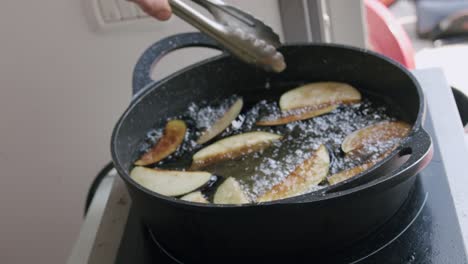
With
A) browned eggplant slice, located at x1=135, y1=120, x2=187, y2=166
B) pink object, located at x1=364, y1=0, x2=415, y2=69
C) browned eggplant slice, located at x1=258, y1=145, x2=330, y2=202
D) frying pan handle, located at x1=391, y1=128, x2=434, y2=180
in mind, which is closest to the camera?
frying pan handle, located at x1=391, y1=128, x2=434, y2=180

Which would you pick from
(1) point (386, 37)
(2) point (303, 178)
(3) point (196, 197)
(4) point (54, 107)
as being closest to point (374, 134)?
(2) point (303, 178)

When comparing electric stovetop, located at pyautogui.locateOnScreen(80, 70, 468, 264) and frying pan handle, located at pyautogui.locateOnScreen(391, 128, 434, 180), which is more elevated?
frying pan handle, located at pyautogui.locateOnScreen(391, 128, 434, 180)

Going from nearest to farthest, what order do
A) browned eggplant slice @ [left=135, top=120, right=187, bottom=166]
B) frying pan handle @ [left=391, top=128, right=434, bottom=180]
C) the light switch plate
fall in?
frying pan handle @ [left=391, top=128, right=434, bottom=180] → browned eggplant slice @ [left=135, top=120, right=187, bottom=166] → the light switch plate

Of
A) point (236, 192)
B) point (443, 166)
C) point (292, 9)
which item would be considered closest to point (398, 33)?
point (292, 9)

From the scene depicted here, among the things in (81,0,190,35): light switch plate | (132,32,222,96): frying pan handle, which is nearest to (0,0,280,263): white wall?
(81,0,190,35): light switch plate

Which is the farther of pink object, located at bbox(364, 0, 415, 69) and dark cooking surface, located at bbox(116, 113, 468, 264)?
pink object, located at bbox(364, 0, 415, 69)

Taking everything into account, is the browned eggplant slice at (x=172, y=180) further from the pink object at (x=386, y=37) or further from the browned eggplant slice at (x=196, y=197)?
the pink object at (x=386, y=37)

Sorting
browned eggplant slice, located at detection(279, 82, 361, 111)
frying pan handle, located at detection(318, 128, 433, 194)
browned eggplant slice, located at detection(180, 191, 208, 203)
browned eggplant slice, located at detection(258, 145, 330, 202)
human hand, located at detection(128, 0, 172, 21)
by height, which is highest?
human hand, located at detection(128, 0, 172, 21)

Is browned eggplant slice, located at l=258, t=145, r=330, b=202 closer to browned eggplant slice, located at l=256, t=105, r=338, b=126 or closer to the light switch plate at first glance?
browned eggplant slice, located at l=256, t=105, r=338, b=126

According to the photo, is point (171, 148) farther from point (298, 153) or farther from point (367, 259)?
point (367, 259)
